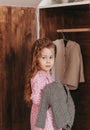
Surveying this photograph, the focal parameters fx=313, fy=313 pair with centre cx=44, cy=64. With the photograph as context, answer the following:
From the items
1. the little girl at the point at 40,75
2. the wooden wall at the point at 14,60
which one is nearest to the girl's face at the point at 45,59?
the little girl at the point at 40,75

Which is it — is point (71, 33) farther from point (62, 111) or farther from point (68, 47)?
point (62, 111)

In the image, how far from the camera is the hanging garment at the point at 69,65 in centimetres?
258

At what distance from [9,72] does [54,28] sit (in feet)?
1.96

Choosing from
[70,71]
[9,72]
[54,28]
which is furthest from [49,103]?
[54,28]

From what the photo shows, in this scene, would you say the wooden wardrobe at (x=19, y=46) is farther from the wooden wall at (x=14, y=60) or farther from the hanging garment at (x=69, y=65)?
the hanging garment at (x=69, y=65)

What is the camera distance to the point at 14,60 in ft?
7.71

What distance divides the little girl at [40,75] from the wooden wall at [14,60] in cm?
28

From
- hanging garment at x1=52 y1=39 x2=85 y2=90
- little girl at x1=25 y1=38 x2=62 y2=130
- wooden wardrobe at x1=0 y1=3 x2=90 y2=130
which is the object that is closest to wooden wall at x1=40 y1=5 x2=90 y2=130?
wooden wardrobe at x1=0 y1=3 x2=90 y2=130

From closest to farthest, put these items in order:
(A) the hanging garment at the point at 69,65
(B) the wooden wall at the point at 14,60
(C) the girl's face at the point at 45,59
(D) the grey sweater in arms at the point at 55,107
→ 1. (D) the grey sweater in arms at the point at 55,107
2. (C) the girl's face at the point at 45,59
3. (B) the wooden wall at the point at 14,60
4. (A) the hanging garment at the point at 69,65

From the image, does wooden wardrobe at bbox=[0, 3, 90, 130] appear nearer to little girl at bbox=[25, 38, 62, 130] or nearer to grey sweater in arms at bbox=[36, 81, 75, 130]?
little girl at bbox=[25, 38, 62, 130]

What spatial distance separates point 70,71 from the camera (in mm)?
2584

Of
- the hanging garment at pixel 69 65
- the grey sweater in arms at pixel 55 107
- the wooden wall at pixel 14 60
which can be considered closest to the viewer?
the grey sweater in arms at pixel 55 107

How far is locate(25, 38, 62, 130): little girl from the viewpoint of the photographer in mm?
1984

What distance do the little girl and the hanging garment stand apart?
53 cm
